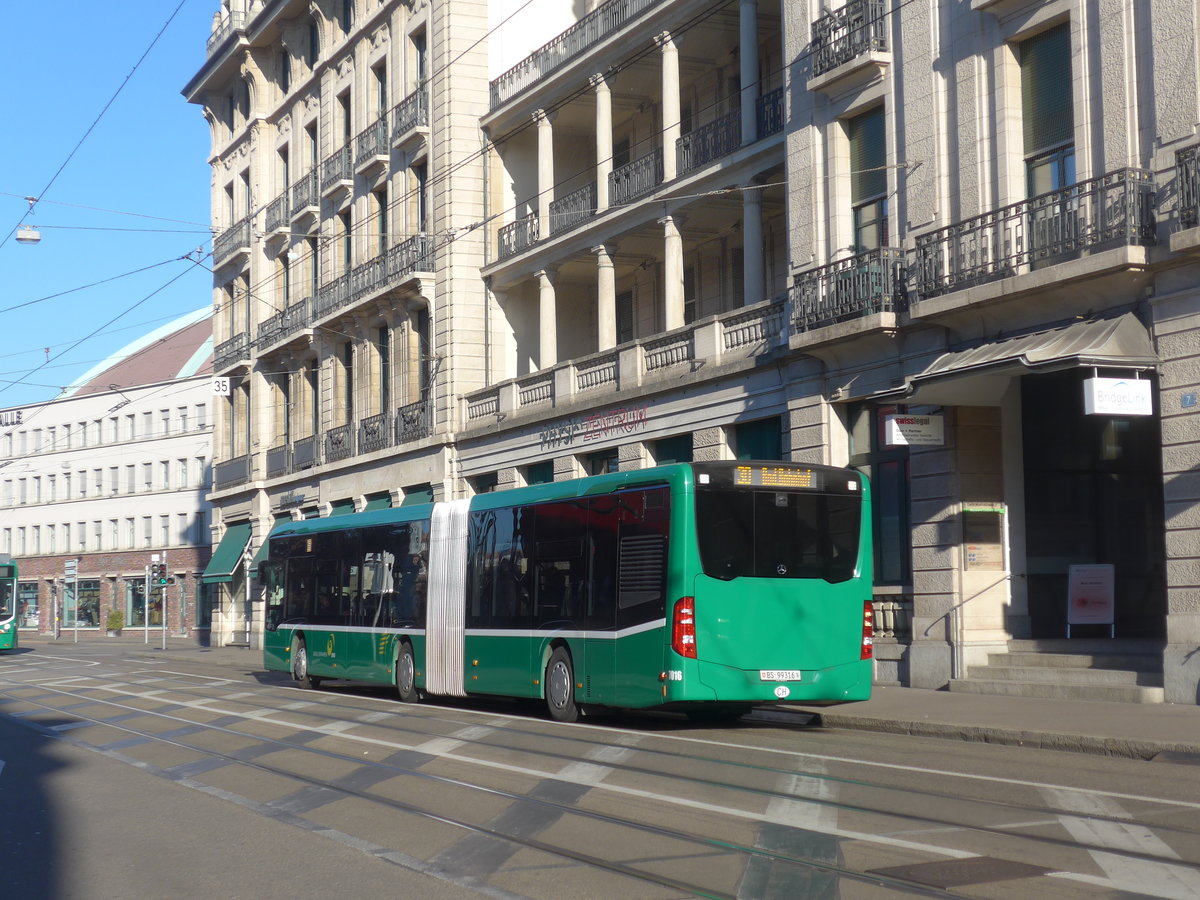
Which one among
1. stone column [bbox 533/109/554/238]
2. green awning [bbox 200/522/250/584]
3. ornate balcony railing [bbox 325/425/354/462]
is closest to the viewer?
stone column [bbox 533/109/554/238]

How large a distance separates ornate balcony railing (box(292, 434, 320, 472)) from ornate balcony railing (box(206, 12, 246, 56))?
51.3ft

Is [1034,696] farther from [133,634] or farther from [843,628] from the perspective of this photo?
[133,634]

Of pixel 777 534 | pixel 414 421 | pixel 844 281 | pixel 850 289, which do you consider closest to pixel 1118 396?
pixel 777 534

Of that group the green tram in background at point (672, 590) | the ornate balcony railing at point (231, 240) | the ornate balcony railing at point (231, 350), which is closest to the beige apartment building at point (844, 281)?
the green tram in background at point (672, 590)

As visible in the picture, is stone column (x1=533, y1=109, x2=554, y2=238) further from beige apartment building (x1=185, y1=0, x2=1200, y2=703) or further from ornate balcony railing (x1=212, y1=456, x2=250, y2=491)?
ornate balcony railing (x1=212, y1=456, x2=250, y2=491)

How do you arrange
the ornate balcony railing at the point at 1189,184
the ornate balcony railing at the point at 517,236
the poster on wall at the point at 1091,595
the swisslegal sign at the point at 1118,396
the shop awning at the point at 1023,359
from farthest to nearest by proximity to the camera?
1. the ornate balcony railing at the point at 517,236
2. the poster on wall at the point at 1091,595
3. the shop awning at the point at 1023,359
4. the swisslegal sign at the point at 1118,396
5. the ornate balcony railing at the point at 1189,184

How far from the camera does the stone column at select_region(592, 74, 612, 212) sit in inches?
1254

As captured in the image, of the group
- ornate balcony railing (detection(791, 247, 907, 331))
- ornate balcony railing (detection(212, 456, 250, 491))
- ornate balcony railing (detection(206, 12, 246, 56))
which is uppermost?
ornate balcony railing (detection(206, 12, 246, 56))

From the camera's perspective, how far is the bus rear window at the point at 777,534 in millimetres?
16312

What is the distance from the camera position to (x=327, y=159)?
4734cm

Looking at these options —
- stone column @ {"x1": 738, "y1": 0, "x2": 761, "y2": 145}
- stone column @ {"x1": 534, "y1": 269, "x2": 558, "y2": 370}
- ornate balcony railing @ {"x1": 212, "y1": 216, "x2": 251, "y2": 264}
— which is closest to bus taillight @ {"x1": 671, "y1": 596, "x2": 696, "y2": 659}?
stone column @ {"x1": 738, "y1": 0, "x2": 761, "y2": 145}

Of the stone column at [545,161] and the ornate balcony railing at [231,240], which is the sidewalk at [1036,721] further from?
the ornate balcony railing at [231,240]

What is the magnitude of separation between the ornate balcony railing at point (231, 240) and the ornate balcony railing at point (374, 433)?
14.5 meters

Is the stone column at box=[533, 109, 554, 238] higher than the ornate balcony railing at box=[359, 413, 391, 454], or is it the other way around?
the stone column at box=[533, 109, 554, 238]
